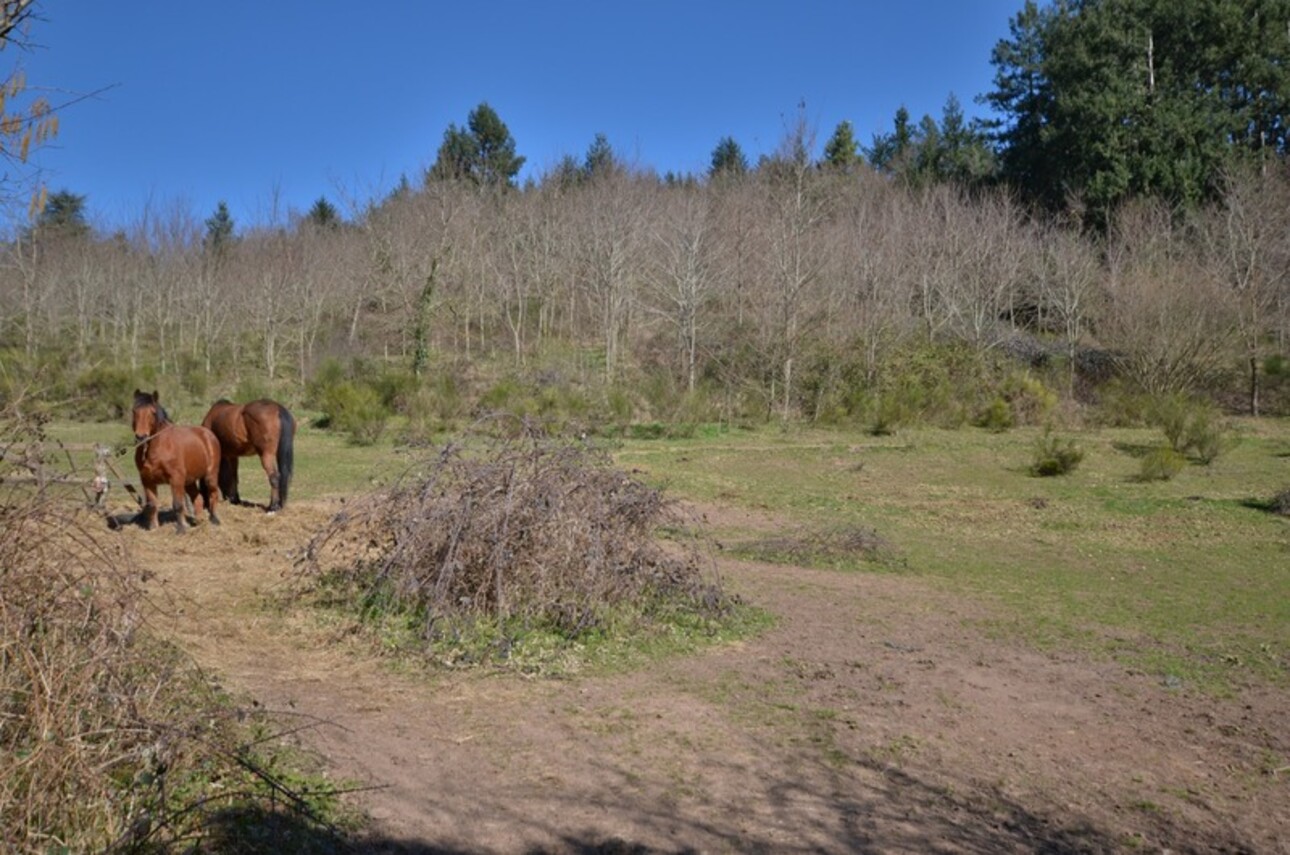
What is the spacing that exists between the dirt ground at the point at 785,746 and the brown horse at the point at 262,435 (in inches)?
158

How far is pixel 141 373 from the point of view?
3045 centimetres

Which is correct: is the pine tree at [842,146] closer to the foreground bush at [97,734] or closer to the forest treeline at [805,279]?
the forest treeline at [805,279]

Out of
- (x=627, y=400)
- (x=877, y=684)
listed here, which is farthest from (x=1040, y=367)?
(x=877, y=684)

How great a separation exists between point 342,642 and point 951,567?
712 cm

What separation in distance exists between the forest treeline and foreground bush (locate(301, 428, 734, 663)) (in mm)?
15471

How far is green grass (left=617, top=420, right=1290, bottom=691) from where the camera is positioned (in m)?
8.77

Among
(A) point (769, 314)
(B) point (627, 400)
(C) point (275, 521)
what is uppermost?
(A) point (769, 314)

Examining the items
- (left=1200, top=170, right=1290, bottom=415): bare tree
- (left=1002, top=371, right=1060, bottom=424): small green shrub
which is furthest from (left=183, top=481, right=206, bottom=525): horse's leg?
(left=1200, top=170, right=1290, bottom=415): bare tree

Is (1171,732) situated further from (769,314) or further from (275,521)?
(769,314)

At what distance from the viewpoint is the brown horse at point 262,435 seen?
1189cm

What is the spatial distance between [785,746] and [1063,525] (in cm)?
1016

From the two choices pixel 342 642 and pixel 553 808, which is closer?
pixel 553 808

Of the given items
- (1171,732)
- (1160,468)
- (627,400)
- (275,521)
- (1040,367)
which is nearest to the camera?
(1171,732)

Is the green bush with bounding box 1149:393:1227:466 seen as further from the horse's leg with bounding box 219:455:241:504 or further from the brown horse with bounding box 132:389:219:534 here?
the brown horse with bounding box 132:389:219:534
